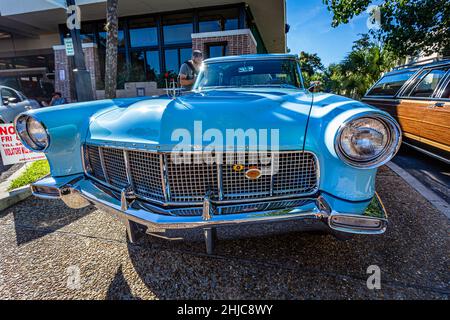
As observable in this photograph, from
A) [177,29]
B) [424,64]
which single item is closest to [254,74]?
[424,64]

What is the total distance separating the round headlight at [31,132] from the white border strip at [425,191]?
353cm

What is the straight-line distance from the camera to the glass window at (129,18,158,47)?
426 inches

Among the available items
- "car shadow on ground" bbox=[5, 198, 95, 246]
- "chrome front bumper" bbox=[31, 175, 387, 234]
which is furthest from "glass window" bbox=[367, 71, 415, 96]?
"car shadow on ground" bbox=[5, 198, 95, 246]

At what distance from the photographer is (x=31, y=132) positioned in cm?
202

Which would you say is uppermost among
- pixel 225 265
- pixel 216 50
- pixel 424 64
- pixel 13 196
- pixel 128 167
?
pixel 216 50

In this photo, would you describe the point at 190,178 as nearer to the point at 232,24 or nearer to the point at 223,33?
the point at 223,33

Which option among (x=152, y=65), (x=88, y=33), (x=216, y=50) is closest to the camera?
(x=216, y=50)

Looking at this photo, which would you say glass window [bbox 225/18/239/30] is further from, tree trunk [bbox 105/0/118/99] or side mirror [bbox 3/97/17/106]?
side mirror [bbox 3/97/17/106]

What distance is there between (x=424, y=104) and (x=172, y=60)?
374 inches

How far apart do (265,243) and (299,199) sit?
615 mm

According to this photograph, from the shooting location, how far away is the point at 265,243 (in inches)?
77.8

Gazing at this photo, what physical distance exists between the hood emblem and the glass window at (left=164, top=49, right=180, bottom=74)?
1025cm

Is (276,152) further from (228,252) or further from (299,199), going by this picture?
(228,252)

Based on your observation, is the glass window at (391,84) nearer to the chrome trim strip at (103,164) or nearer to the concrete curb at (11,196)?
the chrome trim strip at (103,164)
